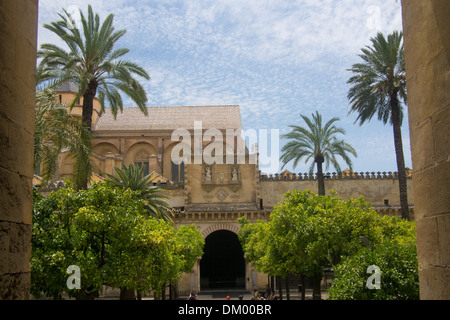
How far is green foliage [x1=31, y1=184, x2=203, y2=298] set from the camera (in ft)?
35.4

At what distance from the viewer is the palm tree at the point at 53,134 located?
439 inches

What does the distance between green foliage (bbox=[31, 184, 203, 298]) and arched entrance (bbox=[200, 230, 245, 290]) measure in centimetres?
2452

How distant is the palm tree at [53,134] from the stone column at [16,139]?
699cm

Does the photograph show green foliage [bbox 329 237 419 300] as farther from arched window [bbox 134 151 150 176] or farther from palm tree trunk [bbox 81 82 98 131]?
arched window [bbox 134 151 150 176]

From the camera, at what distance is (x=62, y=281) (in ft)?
35.6

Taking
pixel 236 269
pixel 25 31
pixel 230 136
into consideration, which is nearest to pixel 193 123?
pixel 230 136

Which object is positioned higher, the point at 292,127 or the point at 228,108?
the point at 228,108

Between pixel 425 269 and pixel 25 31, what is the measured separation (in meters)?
3.70

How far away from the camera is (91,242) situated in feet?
39.7

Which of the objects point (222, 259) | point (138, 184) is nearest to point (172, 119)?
point (222, 259)

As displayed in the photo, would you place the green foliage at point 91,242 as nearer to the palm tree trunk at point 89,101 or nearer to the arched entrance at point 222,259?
the palm tree trunk at point 89,101

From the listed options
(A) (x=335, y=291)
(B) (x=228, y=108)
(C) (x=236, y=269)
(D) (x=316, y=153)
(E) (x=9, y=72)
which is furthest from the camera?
(B) (x=228, y=108)

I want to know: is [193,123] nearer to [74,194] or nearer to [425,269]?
[74,194]

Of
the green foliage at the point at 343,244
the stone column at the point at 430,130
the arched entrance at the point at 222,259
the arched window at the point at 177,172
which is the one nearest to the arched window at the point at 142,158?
the arched window at the point at 177,172
